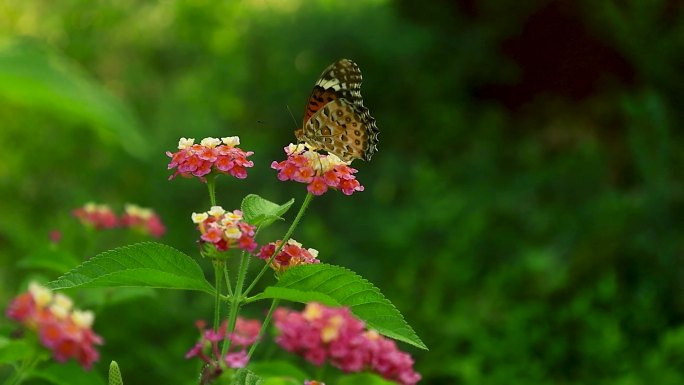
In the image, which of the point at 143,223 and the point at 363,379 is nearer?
the point at 363,379

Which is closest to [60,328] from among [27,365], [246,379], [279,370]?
[27,365]

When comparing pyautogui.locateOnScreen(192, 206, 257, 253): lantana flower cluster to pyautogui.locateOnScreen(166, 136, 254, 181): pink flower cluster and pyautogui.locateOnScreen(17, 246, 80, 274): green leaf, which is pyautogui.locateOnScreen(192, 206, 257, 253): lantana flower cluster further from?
pyautogui.locateOnScreen(17, 246, 80, 274): green leaf

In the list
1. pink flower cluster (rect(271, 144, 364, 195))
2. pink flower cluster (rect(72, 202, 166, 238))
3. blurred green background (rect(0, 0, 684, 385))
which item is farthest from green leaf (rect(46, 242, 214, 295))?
blurred green background (rect(0, 0, 684, 385))

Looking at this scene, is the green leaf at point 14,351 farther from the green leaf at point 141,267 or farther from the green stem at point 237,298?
the green stem at point 237,298

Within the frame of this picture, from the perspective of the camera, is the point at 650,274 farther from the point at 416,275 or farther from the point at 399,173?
the point at 399,173

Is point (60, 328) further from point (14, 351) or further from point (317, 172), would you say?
point (317, 172)

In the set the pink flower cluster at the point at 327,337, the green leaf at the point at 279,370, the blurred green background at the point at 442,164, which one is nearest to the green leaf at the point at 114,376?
the pink flower cluster at the point at 327,337

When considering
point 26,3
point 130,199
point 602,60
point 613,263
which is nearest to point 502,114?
point 602,60
